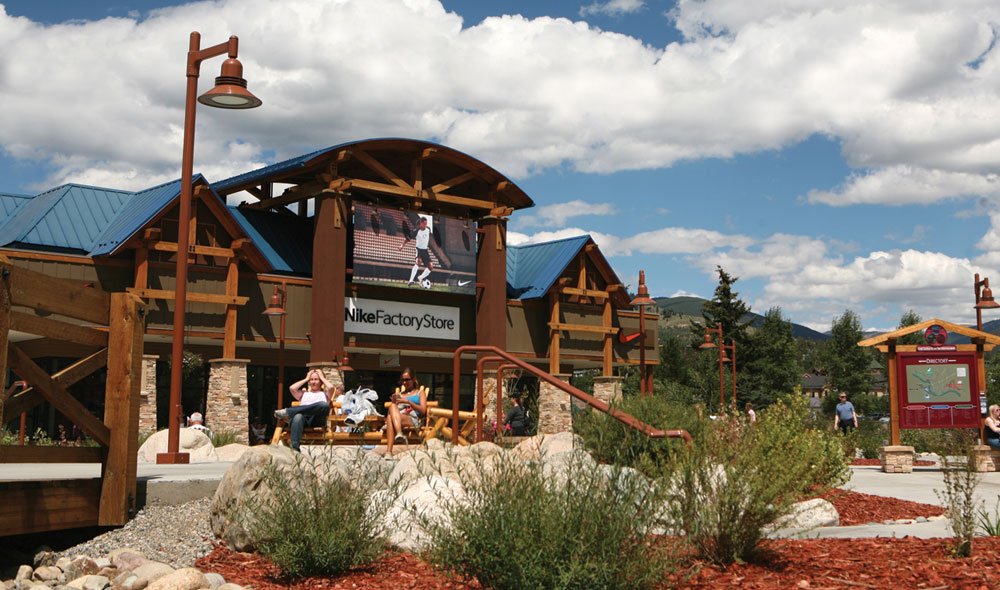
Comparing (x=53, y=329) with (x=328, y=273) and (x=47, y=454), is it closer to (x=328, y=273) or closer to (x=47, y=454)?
(x=47, y=454)

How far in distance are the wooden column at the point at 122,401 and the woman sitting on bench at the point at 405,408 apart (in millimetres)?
4528

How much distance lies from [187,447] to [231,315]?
36.4 ft

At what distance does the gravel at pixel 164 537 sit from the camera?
7641 mm

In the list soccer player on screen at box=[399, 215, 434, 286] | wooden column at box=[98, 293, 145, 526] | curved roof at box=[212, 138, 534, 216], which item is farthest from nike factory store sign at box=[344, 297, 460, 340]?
wooden column at box=[98, 293, 145, 526]

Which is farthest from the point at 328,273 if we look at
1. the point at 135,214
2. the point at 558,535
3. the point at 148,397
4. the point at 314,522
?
the point at 558,535

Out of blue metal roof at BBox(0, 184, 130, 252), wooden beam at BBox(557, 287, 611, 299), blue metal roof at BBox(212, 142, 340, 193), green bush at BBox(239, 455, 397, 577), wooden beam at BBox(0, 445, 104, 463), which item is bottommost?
green bush at BBox(239, 455, 397, 577)

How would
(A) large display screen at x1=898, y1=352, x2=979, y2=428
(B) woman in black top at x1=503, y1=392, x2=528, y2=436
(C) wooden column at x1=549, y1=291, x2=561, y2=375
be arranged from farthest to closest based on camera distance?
1. (C) wooden column at x1=549, y1=291, x2=561, y2=375
2. (A) large display screen at x1=898, y1=352, x2=979, y2=428
3. (B) woman in black top at x1=503, y1=392, x2=528, y2=436

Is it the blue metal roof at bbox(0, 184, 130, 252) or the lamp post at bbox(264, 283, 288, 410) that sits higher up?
the blue metal roof at bbox(0, 184, 130, 252)

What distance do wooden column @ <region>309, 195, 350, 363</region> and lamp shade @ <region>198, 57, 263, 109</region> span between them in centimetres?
1494

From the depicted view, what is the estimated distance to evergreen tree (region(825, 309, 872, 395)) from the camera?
3189 inches

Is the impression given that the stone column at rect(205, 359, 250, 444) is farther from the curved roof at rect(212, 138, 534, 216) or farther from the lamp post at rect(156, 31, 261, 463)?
the lamp post at rect(156, 31, 261, 463)

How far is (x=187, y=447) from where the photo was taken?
15656 mm

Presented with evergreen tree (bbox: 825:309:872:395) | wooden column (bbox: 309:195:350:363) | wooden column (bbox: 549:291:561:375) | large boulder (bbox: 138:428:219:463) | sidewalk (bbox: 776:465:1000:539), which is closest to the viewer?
sidewalk (bbox: 776:465:1000:539)

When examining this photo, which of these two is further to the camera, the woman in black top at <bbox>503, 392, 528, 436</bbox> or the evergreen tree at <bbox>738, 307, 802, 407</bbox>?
the evergreen tree at <bbox>738, 307, 802, 407</bbox>
